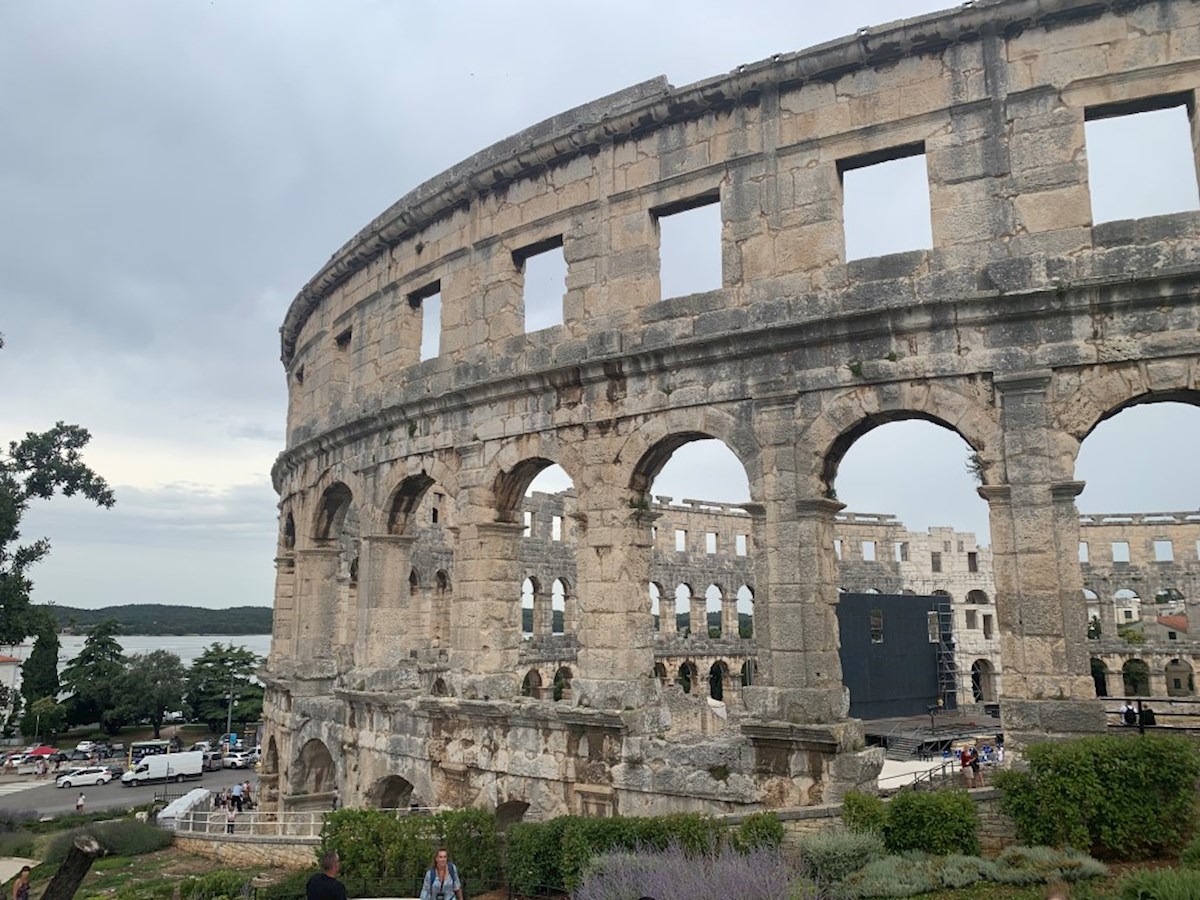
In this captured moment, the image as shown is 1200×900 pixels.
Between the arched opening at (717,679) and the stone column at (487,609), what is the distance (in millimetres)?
25507

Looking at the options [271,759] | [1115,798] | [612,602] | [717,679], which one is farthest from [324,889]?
[717,679]

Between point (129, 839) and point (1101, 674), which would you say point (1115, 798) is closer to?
point (129, 839)

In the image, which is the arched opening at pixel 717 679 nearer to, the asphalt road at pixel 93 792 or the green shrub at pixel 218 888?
the asphalt road at pixel 93 792

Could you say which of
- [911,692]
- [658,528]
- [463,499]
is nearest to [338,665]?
[463,499]

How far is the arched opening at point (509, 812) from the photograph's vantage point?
11703 millimetres

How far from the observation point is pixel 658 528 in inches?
1379

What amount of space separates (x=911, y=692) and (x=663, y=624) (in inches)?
377

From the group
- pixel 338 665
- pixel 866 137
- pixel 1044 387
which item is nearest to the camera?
pixel 1044 387

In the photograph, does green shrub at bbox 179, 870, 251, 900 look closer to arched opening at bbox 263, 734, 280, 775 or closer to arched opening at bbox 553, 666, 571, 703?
arched opening at bbox 263, 734, 280, 775

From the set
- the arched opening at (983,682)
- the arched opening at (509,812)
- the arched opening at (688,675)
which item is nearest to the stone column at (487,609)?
the arched opening at (509,812)

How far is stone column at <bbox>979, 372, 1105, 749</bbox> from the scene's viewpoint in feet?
28.2

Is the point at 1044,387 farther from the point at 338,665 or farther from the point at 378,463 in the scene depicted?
the point at 338,665

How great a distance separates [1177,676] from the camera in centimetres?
3250

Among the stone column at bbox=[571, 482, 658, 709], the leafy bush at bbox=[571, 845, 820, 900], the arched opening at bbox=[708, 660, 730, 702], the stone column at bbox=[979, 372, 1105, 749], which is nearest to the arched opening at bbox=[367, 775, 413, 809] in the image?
the stone column at bbox=[571, 482, 658, 709]
